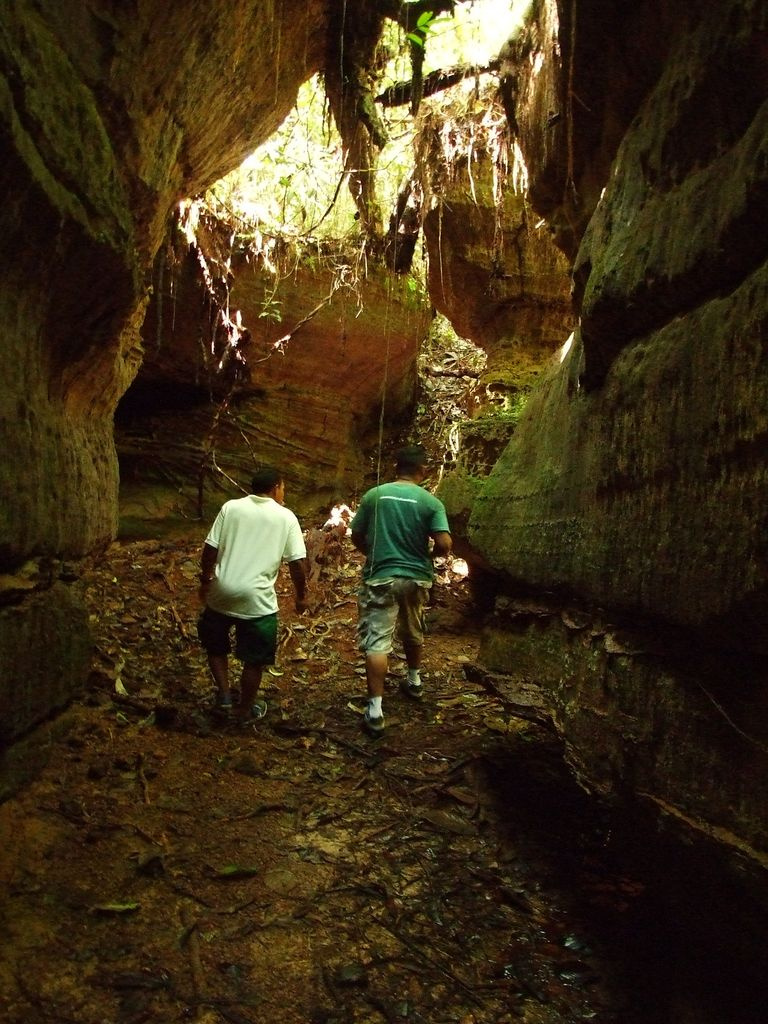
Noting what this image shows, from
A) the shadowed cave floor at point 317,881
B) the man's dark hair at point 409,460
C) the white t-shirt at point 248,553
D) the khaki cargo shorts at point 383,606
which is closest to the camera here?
the shadowed cave floor at point 317,881

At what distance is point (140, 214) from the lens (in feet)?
12.8

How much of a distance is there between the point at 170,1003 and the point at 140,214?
4.00 metres

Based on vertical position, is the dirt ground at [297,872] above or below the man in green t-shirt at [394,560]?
below

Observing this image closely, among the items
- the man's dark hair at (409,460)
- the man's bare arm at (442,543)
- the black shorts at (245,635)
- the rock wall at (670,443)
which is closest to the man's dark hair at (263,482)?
the black shorts at (245,635)

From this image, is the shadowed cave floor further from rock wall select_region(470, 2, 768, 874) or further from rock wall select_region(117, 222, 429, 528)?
rock wall select_region(117, 222, 429, 528)

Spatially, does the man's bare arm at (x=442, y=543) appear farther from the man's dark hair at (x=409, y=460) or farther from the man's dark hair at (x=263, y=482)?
the man's dark hair at (x=263, y=482)

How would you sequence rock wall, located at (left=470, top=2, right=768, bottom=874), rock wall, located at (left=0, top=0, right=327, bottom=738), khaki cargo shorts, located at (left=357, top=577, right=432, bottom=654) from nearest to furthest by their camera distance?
rock wall, located at (left=470, top=2, right=768, bottom=874) < rock wall, located at (left=0, top=0, right=327, bottom=738) < khaki cargo shorts, located at (left=357, top=577, right=432, bottom=654)

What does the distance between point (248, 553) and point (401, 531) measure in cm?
121

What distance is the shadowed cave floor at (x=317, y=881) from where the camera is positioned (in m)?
2.23

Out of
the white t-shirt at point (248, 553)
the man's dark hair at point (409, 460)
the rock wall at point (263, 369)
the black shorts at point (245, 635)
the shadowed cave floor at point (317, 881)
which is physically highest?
the rock wall at point (263, 369)

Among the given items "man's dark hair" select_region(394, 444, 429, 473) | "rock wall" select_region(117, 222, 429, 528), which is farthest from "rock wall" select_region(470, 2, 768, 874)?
"rock wall" select_region(117, 222, 429, 528)

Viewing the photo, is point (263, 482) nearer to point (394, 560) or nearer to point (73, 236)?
point (394, 560)

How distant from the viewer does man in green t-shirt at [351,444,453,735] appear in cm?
489

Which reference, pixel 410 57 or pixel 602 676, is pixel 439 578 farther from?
pixel 410 57
